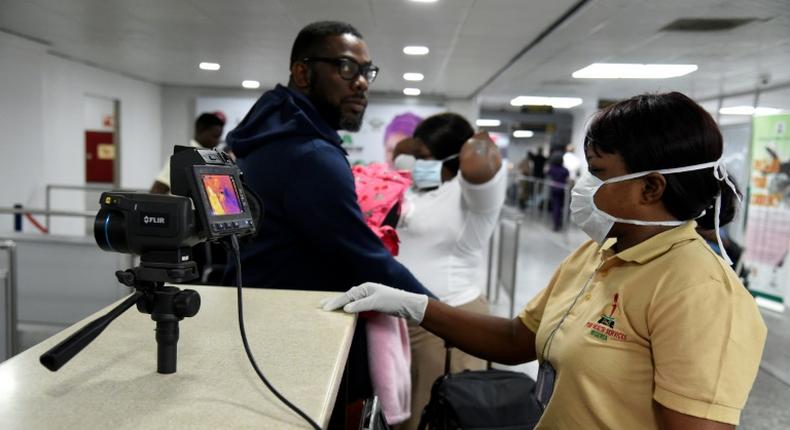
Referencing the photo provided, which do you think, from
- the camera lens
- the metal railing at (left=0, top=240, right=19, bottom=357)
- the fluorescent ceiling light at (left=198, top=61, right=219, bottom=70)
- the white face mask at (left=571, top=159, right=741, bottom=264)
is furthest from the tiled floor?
the fluorescent ceiling light at (left=198, top=61, right=219, bottom=70)

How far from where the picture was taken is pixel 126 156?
9.59 metres

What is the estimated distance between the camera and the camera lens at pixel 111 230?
2.63 feet

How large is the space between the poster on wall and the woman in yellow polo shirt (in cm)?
513

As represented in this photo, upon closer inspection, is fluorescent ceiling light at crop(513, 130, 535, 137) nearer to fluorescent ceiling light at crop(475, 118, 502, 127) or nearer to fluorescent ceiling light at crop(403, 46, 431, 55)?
fluorescent ceiling light at crop(475, 118, 502, 127)

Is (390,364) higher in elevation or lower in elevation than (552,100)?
lower

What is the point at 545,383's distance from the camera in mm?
1303

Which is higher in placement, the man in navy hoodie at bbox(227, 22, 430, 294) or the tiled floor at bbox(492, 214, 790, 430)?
the man in navy hoodie at bbox(227, 22, 430, 294)

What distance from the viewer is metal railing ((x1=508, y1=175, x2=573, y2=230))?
9.28 metres

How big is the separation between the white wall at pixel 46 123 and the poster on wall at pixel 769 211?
8237 millimetres

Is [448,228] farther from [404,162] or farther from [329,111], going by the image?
[329,111]

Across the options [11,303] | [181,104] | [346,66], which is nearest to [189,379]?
[346,66]

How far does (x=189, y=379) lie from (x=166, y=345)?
2.5 inches

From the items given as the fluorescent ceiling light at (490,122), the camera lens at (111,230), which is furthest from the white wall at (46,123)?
the fluorescent ceiling light at (490,122)

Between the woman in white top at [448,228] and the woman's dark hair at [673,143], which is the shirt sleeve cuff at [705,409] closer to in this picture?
the woman's dark hair at [673,143]
